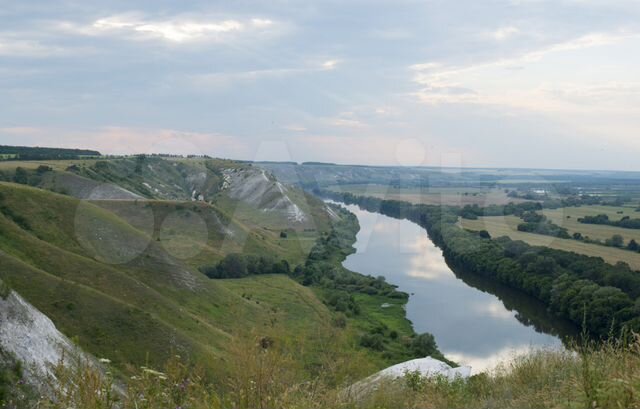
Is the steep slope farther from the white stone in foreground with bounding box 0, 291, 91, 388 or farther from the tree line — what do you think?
the tree line

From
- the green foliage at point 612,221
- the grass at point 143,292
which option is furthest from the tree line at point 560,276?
the green foliage at point 612,221

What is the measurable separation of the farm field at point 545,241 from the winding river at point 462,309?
10559 mm

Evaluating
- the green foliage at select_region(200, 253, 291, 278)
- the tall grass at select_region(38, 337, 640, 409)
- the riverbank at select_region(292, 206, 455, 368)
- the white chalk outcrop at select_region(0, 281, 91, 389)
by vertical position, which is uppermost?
the tall grass at select_region(38, 337, 640, 409)

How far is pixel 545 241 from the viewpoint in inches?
2505

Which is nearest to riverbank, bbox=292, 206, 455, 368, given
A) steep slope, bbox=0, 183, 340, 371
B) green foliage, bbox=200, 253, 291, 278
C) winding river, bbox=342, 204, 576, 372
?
winding river, bbox=342, 204, 576, 372

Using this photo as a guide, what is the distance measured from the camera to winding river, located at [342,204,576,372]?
33.1 m

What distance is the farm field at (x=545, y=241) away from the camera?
53531 mm

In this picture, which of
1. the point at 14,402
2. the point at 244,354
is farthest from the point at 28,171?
the point at 244,354

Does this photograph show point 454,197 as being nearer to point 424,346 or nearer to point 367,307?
point 367,307

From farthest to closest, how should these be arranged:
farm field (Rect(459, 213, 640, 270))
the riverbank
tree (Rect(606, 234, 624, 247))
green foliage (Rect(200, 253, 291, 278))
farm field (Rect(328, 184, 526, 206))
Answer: farm field (Rect(328, 184, 526, 206))
tree (Rect(606, 234, 624, 247))
farm field (Rect(459, 213, 640, 270))
green foliage (Rect(200, 253, 291, 278))
the riverbank

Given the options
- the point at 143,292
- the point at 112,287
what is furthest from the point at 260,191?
the point at 112,287

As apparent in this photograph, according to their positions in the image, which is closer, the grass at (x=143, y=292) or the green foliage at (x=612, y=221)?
the grass at (x=143, y=292)

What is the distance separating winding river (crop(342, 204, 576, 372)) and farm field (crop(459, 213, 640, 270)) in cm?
1056

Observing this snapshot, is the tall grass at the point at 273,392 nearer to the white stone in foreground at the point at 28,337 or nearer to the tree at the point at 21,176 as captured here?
the white stone in foreground at the point at 28,337
